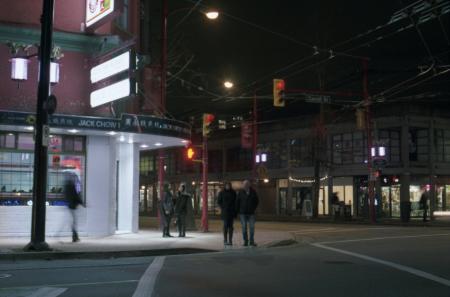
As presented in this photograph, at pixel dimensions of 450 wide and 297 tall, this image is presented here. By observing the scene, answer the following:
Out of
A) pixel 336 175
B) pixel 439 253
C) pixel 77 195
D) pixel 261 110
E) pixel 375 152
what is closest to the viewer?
pixel 439 253

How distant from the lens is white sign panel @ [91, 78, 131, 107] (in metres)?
17.5

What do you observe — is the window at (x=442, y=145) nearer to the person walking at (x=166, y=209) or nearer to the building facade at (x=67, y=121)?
the person walking at (x=166, y=209)

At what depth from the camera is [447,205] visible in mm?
45625

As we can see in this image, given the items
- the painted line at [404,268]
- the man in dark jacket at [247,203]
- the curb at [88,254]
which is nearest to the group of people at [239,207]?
the man in dark jacket at [247,203]

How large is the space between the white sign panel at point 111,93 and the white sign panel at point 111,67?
1.22 feet

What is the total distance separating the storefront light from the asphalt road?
6.25 metres

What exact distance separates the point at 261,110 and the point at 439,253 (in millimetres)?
36973

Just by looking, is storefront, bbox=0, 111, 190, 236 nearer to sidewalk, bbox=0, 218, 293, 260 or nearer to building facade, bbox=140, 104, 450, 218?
sidewalk, bbox=0, 218, 293, 260

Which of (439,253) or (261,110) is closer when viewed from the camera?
(439,253)

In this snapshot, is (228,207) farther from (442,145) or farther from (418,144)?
(442,145)

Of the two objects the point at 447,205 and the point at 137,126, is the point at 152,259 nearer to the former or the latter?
the point at 137,126

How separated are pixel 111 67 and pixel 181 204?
5.33 meters

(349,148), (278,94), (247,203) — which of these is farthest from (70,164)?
(349,148)

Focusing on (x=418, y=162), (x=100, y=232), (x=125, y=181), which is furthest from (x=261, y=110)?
(x=100, y=232)
